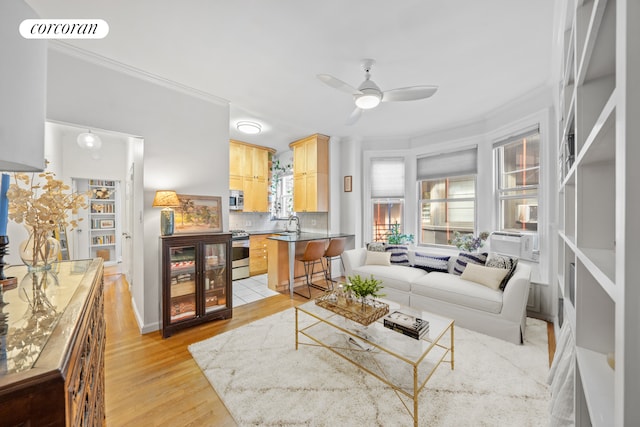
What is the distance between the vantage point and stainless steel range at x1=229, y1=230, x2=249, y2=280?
15.4 ft

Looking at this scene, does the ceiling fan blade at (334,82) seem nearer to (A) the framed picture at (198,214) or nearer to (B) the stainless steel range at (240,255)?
(A) the framed picture at (198,214)

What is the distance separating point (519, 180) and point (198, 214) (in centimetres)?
415

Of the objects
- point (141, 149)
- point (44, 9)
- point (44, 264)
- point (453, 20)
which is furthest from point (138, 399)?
point (453, 20)

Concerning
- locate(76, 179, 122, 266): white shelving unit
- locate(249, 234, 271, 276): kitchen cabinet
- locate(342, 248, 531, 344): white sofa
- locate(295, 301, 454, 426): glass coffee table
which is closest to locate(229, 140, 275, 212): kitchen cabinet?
locate(249, 234, 271, 276): kitchen cabinet

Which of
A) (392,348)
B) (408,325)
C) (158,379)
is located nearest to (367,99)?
(408,325)

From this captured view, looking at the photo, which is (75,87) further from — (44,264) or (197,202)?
(44,264)

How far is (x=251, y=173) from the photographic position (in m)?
5.48

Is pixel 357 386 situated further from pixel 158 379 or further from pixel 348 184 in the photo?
pixel 348 184

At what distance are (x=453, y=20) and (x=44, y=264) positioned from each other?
3.06m

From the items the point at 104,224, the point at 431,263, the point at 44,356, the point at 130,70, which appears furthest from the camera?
the point at 104,224

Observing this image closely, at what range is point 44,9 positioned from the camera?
1744mm

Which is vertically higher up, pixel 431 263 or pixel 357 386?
pixel 431 263

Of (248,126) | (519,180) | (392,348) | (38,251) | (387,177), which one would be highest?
(248,126)

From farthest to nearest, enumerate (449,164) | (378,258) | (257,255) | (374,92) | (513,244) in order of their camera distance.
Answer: (257,255) → (449,164) → (378,258) → (513,244) → (374,92)
